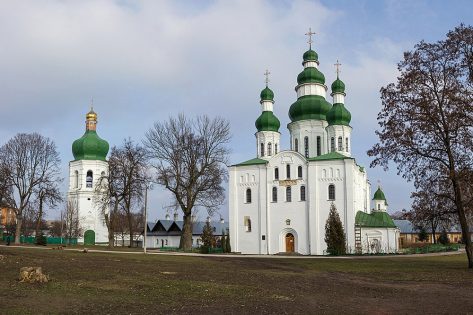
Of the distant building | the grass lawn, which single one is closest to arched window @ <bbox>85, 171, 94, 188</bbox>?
the distant building

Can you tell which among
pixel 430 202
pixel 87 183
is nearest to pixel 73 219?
pixel 87 183

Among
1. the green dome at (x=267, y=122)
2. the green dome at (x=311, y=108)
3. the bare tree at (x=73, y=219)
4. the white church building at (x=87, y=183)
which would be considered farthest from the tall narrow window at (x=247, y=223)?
the bare tree at (x=73, y=219)

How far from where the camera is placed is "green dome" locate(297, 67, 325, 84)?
2331 inches

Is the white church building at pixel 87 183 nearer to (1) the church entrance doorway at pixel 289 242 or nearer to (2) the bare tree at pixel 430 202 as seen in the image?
(1) the church entrance doorway at pixel 289 242

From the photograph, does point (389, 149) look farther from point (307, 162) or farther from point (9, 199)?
point (9, 199)

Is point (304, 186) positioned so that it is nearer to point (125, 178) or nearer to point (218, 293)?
point (125, 178)

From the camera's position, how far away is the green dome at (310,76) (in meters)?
59.2

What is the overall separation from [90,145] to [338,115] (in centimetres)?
3981

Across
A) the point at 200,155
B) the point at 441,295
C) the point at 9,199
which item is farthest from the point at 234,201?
the point at 441,295

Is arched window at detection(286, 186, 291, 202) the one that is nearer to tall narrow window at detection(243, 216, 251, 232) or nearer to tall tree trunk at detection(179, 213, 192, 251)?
tall narrow window at detection(243, 216, 251, 232)

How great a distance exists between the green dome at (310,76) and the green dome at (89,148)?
1348 inches

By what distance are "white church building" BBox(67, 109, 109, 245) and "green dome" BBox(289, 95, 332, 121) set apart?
33.0m

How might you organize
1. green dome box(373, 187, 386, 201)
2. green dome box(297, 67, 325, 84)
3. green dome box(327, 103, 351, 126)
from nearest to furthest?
green dome box(327, 103, 351, 126), green dome box(297, 67, 325, 84), green dome box(373, 187, 386, 201)

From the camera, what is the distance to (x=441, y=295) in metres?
16.6
